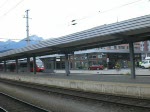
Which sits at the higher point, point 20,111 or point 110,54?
point 110,54

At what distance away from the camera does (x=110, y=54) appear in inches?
2655

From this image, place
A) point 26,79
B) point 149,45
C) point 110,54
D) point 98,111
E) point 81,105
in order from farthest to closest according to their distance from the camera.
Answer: point 149,45 < point 110,54 < point 26,79 < point 81,105 < point 98,111

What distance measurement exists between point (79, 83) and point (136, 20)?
702 centimetres

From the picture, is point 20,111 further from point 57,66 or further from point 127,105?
point 57,66

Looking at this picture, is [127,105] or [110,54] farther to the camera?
[110,54]

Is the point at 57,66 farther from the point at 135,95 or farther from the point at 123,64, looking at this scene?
the point at 135,95

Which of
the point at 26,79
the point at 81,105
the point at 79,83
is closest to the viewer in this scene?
the point at 81,105

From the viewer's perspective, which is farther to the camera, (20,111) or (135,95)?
(135,95)

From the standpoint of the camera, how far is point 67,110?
39.8 ft

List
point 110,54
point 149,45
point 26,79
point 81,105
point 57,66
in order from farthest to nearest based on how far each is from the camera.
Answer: point 149,45 → point 110,54 → point 57,66 → point 26,79 → point 81,105

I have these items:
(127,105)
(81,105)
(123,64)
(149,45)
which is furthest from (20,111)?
(149,45)

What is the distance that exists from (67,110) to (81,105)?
1.32 meters

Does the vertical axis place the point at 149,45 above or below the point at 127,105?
above

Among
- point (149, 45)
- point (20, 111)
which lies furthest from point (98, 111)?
point (149, 45)
